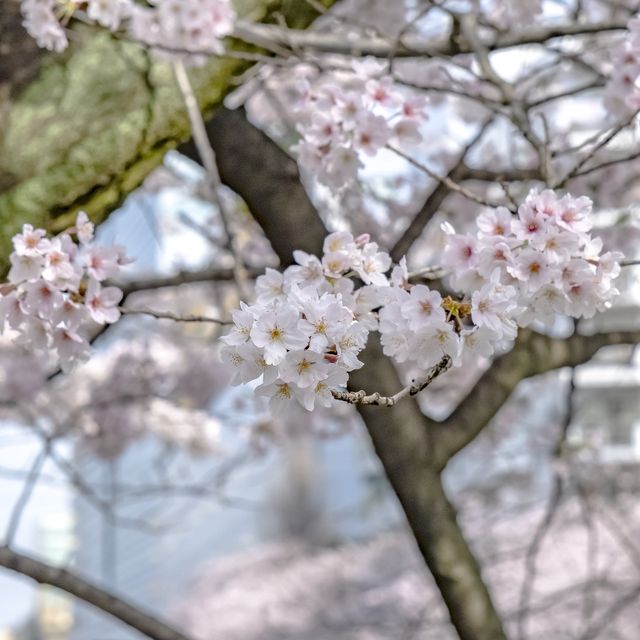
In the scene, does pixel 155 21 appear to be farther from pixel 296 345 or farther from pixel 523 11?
pixel 296 345

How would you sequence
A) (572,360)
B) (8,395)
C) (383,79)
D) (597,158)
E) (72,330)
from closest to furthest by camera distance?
(72,330) < (383,79) < (572,360) < (597,158) < (8,395)

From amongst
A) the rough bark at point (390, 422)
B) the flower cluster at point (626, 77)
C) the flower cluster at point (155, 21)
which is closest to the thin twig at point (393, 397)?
the flower cluster at point (626, 77)

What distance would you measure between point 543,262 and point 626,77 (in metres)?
0.49

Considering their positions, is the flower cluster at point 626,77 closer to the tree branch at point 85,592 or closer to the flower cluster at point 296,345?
the flower cluster at point 296,345

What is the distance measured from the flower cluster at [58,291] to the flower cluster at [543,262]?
34 centimetres

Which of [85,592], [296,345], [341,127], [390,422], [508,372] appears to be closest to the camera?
[296,345]

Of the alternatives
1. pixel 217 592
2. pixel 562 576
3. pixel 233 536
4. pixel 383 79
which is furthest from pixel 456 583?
pixel 233 536

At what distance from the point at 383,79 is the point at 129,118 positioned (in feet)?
1.16

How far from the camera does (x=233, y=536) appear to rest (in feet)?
30.2

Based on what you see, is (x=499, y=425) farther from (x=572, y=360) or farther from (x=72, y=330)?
(x=72, y=330)

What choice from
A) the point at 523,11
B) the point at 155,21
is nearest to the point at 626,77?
the point at 523,11

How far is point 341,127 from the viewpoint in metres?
1.07

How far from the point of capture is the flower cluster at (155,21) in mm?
1140

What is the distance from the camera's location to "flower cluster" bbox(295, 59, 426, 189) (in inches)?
41.7
